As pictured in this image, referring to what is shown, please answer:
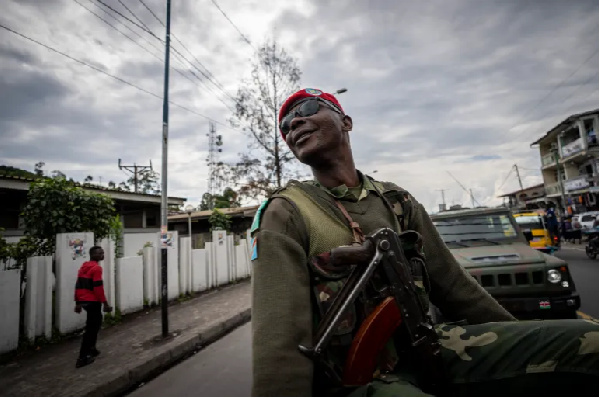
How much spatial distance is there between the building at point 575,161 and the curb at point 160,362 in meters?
27.0

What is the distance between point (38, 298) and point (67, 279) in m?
0.48

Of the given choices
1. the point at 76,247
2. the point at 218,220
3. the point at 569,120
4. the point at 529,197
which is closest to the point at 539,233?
the point at 76,247

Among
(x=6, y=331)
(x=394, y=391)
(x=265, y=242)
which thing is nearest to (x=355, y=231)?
(x=265, y=242)

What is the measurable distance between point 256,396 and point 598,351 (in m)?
1.20

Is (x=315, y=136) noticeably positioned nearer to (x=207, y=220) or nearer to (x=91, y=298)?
(x=91, y=298)

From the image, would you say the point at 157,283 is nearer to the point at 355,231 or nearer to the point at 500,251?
the point at 500,251

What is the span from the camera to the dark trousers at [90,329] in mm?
4289

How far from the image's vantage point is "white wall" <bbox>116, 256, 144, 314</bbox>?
21.9 ft

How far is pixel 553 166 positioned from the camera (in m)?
32.0

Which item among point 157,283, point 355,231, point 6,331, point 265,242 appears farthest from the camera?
point 157,283

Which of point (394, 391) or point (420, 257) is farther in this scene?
point (420, 257)

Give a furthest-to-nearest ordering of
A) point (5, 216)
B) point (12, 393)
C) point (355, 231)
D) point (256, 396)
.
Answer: point (5, 216) < point (12, 393) < point (355, 231) < point (256, 396)

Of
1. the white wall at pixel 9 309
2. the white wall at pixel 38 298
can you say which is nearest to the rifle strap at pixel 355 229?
the white wall at pixel 9 309

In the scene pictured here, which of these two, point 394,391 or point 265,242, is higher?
point 265,242
